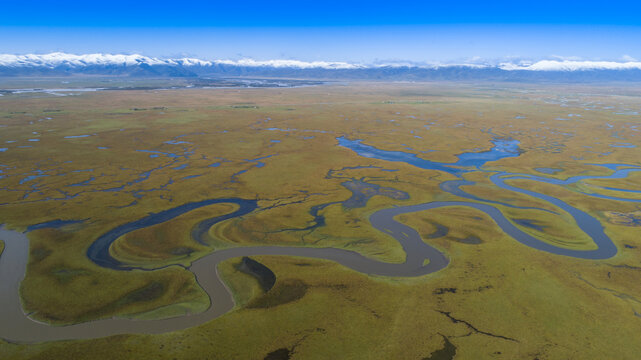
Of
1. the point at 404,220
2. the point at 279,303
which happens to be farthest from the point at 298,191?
the point at 279,303

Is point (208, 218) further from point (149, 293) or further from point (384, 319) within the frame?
point (384, 319)

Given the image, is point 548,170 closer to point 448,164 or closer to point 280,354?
point 448,164

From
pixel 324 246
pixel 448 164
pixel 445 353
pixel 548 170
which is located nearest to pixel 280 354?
pixel 445 353

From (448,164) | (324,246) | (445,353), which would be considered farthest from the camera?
(448,164)

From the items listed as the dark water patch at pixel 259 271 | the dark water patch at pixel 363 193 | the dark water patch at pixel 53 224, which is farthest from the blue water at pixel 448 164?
the dark water patch at pixel 53 224

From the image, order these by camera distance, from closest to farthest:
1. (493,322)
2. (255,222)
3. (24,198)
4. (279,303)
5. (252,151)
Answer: (493,322) → (279,303) → (255,222) → (24,198) → (252,151)

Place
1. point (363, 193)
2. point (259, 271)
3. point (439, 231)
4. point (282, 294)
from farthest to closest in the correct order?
1. point (363, 193)
2. point (439, 231)
3. point (259, 271)
4. point (282, 294)

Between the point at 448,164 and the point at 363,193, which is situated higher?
the point at 448,164
